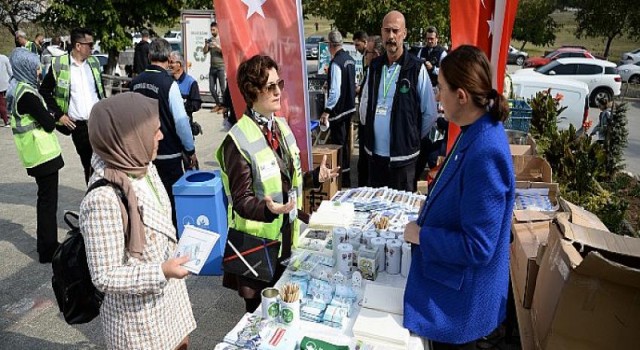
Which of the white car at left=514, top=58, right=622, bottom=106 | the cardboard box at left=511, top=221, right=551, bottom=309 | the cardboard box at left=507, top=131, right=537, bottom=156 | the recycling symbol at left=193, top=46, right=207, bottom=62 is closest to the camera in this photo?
the cardboard box at left=511, top=221, right=551, bottom=309

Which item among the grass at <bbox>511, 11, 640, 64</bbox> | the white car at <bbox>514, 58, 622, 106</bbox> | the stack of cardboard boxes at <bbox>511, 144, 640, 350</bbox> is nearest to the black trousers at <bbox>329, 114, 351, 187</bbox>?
the stack of cardboard boxes at <bbox>511, 144, 640, 350</bbox>

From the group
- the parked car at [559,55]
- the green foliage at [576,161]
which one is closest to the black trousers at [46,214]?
the green foliage at [576,161]

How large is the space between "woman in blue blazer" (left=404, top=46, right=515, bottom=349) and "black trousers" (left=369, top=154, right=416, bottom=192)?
241 centimetres

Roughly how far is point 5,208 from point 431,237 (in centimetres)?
593

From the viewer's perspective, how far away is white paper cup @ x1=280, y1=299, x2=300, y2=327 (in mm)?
2033

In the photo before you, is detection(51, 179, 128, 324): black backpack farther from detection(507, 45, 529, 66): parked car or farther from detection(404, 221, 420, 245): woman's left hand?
detection(507, 45, 529, 66): parked car

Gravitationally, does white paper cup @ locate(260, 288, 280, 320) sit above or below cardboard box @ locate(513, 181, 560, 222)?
above

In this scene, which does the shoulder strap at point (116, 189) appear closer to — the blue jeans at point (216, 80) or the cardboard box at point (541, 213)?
the cardboard box at point (541, 213)

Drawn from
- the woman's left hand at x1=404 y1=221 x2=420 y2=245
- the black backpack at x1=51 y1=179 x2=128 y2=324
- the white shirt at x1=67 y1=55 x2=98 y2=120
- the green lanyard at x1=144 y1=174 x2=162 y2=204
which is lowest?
the black backpack at x1=51 y1=179 x2=128 y2=324

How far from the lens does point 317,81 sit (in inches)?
328

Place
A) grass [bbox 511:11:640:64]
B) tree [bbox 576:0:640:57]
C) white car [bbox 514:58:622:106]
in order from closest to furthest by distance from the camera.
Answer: white car [bbox 514:58:622:106] → tree [bbox 576:0:640:57] → grass [bbox 511:11:640:64]

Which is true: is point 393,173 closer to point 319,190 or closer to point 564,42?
point 319,190

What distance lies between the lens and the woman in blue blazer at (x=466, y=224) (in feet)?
5.50

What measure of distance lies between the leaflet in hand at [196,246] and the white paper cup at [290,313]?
486mm
